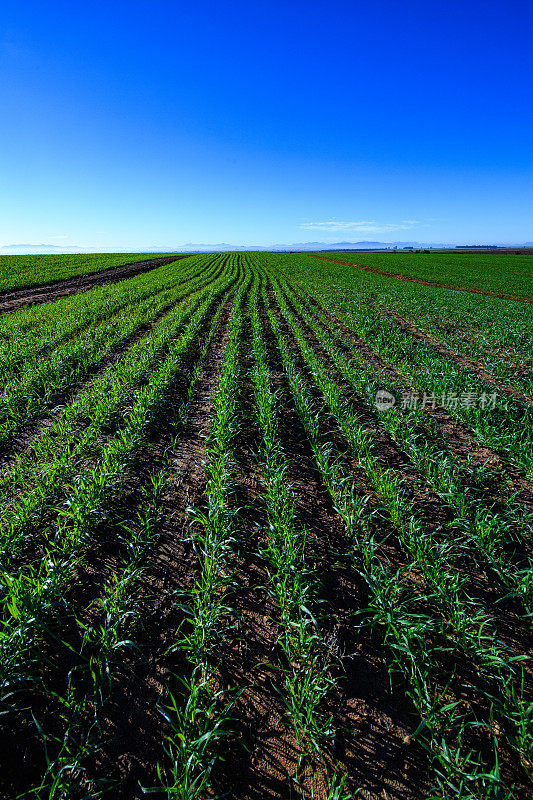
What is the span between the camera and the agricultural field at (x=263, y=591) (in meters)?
2.30

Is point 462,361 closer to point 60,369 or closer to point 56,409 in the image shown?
point 56,409

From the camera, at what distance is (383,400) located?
8.05 metres

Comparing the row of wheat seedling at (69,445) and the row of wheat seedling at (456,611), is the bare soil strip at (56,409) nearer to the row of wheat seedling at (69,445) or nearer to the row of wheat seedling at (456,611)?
the row of wheat seedling at (69,445)

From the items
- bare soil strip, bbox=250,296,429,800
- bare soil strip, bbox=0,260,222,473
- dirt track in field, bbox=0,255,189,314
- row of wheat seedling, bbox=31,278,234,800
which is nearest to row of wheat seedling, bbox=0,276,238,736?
row of wheat seedling, bbox=31,278,234,800

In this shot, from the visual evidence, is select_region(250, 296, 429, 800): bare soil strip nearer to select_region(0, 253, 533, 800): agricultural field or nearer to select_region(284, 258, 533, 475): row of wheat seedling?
select_region(0, 253, 533, 800): agricultural field

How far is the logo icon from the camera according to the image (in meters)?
7.67

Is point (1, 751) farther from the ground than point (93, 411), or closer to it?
closer to it

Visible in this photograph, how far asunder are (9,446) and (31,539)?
2655 millimetres

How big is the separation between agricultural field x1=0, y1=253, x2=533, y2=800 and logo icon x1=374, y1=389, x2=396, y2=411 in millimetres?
47

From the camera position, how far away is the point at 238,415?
275 inches

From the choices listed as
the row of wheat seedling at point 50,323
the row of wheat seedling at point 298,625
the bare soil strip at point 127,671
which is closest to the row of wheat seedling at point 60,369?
the row of wheat seedling at point 50,323

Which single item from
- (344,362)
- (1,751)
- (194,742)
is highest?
(344,362)

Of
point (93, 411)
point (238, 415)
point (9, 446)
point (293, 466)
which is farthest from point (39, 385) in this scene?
point (293, 466)

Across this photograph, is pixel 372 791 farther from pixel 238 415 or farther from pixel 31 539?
pixel 238 415
